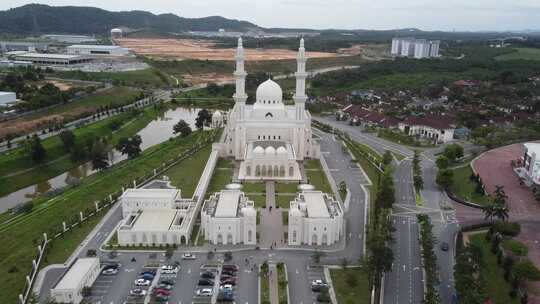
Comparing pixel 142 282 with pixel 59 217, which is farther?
pixel 59 217

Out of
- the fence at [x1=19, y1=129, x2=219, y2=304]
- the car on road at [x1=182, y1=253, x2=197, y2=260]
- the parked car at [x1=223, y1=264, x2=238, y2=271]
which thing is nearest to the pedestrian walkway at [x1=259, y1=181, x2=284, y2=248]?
the parked car at [x1=223, y1=264, x2=238, y2=271]

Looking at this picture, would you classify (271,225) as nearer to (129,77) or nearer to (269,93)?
(269,93)

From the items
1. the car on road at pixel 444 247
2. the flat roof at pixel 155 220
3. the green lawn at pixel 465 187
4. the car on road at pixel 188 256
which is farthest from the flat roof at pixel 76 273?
the green lawn at pixel 465 187

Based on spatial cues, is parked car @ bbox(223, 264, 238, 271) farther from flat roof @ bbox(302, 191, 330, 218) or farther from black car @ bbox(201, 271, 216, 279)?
flat roof @ bbox(302, 191, 330, 218)

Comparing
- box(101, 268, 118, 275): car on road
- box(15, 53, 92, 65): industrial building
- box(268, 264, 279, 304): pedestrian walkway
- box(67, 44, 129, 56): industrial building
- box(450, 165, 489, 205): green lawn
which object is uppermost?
box(67, 44, 129, 56): industrial building

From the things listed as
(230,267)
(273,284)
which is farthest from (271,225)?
(273,284)

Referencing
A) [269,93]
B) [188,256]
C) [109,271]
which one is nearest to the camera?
[109,271]

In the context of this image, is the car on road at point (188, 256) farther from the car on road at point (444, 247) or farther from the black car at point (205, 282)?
the car on road at point (444, 247)
